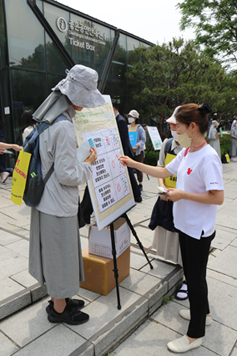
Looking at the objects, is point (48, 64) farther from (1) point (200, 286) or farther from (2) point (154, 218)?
(1) point (200, 286)

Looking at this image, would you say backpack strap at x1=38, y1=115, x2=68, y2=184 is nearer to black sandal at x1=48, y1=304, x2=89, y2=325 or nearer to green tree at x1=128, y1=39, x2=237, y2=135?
black sandal at x1=48, y1=304, x2=89, y2=325

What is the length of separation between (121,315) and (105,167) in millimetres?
1302

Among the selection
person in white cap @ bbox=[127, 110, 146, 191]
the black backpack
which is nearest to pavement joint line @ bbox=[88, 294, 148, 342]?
the black backpack

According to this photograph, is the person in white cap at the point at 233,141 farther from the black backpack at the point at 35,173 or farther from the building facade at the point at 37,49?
the black backpack at the point at 35,173

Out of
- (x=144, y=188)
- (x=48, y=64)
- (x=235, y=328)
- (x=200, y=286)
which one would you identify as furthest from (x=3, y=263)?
(x=48, y=64)

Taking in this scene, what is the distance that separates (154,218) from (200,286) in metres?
1.26

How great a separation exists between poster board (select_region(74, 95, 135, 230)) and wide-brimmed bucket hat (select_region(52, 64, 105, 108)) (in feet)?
0.96

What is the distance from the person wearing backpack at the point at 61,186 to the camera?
193cm

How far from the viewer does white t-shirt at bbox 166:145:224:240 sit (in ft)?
6.31

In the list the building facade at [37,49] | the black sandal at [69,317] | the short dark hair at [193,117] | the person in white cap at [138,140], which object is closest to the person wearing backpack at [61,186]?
the black sandal at [69,317]

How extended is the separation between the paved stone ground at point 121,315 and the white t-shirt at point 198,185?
3.35ft

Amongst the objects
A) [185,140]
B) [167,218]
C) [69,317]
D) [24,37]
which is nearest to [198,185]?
[185,140]

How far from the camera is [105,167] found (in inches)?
98.2

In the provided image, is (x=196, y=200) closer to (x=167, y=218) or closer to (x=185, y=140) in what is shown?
(x=185, y=140)
